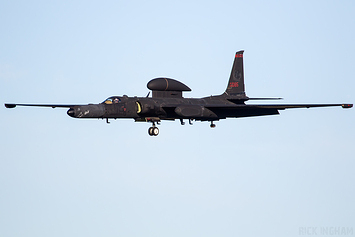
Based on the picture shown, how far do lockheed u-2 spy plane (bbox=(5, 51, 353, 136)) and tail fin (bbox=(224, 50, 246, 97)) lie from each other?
159 cm

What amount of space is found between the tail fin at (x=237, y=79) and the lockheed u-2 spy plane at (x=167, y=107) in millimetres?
1589

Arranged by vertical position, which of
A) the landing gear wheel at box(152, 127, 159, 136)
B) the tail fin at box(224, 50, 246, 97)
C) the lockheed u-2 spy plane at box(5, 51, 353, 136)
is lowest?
the landing gear wheel at box(152, 127, 159, 136)

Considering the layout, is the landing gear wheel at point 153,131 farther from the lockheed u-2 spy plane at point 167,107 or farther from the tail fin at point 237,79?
the tail fin at point 237,79

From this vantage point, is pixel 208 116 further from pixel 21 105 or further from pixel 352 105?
pixel 21 105

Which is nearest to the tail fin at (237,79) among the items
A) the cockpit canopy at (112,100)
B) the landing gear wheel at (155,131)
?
the landing gear wheel at (155,131)

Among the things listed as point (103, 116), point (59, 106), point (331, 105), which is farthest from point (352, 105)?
point (59, 106)

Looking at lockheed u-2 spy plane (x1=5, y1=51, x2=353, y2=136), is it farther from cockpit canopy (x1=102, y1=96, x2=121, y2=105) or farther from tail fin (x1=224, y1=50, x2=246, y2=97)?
tail fin (x1=224, y1=50, x2=246, y2=97)

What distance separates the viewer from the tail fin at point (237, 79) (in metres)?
55.2

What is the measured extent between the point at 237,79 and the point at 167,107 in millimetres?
8758

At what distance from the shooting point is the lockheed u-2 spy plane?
4781 cm

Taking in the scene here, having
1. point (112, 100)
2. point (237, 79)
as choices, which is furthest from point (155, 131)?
point (237, 79)

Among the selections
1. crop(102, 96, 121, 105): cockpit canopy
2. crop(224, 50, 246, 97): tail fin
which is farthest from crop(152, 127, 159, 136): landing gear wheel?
crop(224, 50, 246, 97): tail fin

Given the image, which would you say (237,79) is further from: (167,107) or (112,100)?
(112,100)

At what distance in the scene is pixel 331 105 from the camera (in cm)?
4994
